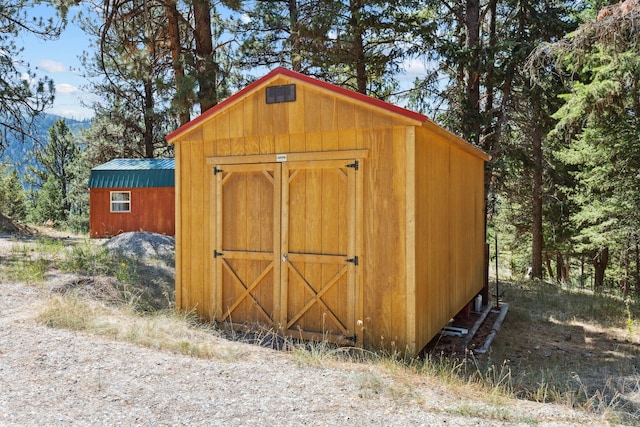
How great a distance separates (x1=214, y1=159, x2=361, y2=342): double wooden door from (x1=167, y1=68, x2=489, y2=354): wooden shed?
1cm

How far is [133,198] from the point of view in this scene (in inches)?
687

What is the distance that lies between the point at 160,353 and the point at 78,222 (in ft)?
101

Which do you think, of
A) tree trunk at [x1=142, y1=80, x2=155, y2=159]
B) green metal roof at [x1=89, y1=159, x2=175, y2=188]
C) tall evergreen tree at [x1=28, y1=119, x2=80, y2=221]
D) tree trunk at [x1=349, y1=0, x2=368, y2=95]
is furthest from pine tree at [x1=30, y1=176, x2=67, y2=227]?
tree trunk at [x1=349, y1=0, x2=368, y2=95]

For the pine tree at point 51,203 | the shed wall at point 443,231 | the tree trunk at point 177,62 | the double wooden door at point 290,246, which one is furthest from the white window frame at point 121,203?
the pine tree at point 51,203

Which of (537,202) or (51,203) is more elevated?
(51,203)

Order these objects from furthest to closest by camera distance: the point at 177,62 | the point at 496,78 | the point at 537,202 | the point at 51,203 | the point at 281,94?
the point at 51,203, the point at 537,202, the point at 177,62, the point at 496,78, the point at 281,94

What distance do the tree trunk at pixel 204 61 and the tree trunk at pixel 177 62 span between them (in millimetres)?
380

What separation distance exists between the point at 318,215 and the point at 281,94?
4.87ft

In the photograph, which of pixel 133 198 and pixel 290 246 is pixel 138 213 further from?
pixel 290 246

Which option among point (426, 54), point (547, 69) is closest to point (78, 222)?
point (426, 54)

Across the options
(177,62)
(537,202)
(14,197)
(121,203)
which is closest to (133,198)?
(121,203)

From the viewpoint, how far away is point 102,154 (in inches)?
947

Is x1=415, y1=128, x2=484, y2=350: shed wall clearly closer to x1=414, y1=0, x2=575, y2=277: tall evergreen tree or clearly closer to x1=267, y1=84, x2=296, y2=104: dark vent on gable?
x1=267, y1=84, x2=296, y2=104: dark vent on gable

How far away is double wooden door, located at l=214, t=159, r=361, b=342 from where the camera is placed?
5.56m
